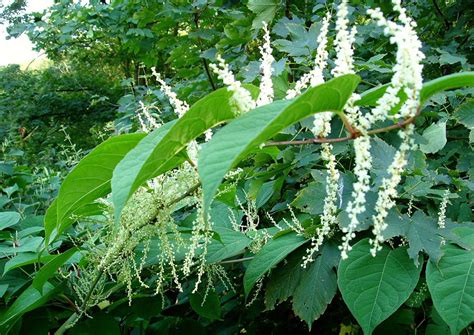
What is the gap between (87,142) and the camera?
8.80m

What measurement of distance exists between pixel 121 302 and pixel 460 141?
4.43ft

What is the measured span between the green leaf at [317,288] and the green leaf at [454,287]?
0.26 m

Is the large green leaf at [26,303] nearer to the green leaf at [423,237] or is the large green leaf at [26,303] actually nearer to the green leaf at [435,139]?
the green leaf at [423,237]

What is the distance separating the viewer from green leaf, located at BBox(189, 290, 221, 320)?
1.63 metres

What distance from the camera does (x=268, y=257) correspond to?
4.32 ft

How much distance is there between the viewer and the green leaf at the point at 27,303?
139 centimetres

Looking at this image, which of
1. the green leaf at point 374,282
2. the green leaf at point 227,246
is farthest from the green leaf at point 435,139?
the green leaf at point 227,246

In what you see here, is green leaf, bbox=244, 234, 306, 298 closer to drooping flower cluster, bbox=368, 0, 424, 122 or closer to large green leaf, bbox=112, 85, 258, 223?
large green leaf, bbox=112, 85, 258, 223

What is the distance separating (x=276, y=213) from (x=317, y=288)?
0.63 meters

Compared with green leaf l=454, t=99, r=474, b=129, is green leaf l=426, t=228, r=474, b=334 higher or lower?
lower

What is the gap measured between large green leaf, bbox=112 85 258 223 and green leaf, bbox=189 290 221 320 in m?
0.92

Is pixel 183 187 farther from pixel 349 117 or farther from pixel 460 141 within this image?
pixel 460 141

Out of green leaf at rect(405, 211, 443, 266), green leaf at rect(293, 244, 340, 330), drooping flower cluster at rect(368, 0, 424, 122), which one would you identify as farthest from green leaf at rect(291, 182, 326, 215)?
drooping flower cluster at rect(368, 0, 424, 122)

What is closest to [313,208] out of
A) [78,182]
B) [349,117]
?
[349,117]
